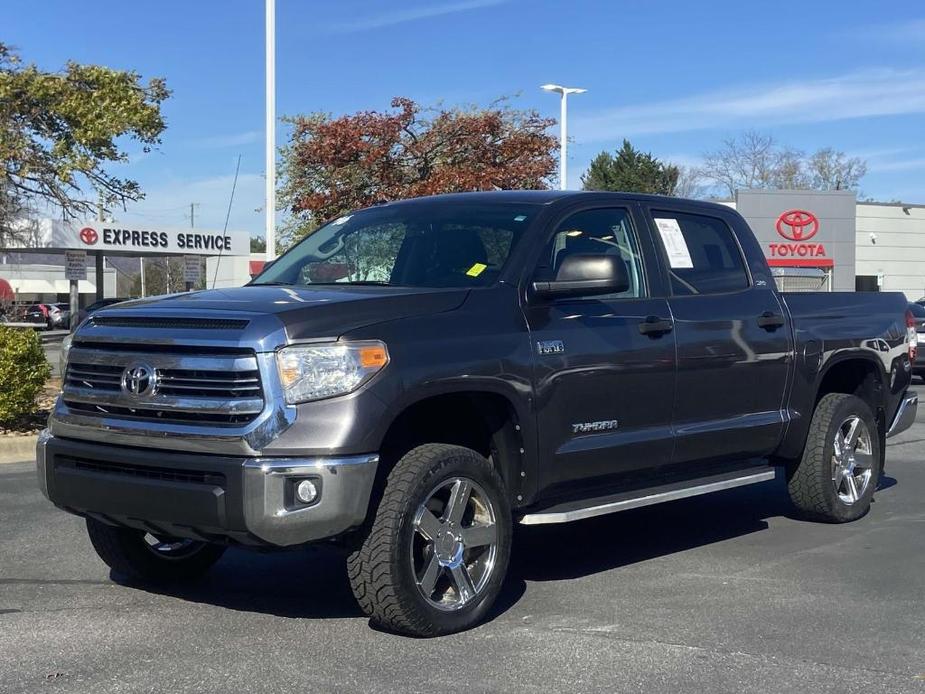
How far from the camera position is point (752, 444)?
22.3ft

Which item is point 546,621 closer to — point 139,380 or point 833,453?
point 139,380

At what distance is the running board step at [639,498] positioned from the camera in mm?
5562

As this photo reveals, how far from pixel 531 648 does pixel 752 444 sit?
245 cm

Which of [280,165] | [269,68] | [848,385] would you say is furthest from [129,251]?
[848,385]

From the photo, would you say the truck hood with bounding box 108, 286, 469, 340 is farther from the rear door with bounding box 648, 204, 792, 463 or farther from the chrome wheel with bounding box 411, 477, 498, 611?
the rear door with bounding box 648, 204, 792, 463

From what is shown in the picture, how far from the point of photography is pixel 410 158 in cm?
2030

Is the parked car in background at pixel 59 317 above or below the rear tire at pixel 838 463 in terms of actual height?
below

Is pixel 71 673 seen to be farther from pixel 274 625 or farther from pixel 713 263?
pixel 713 263

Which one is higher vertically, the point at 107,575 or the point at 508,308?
the point at 508,308

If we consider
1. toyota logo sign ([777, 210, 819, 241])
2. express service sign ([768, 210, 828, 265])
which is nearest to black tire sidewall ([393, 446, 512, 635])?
express service sign ([768, 210, 828, 265])

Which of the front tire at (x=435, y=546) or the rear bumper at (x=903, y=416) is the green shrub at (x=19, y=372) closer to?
the front tire at (x=435, y=546)

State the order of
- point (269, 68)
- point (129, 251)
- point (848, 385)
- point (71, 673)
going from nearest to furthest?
point (71, 673) → point (848, 385) → point (269, 68) → point (129, 251)

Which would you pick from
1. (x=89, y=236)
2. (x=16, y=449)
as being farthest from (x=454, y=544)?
(x=89, y=236)

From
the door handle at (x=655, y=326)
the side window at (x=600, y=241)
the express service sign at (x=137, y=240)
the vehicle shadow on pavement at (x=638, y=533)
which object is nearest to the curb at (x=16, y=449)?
the vehicle shadow on pavement at (x=638, y=533)
